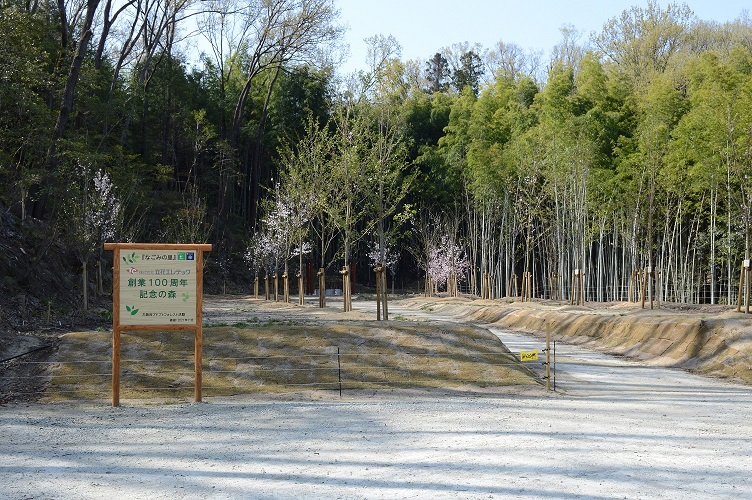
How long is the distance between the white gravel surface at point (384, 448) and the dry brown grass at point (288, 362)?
67 cm

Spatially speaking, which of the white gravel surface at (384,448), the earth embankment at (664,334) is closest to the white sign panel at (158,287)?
the white gravel surface at (384,448)

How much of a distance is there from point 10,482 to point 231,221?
4367 cm

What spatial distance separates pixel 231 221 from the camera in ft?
159

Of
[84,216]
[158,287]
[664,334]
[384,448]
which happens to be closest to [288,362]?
[158,287]

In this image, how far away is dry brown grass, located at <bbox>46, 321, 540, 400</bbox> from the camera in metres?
10.1

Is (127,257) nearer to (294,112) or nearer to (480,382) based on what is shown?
(480,382)

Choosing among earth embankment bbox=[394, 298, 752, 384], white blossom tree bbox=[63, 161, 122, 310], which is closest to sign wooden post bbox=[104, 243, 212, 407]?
earth embankment bbox=[394, 298, 752, 384]

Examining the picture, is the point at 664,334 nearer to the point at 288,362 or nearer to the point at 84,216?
the point at 288,362

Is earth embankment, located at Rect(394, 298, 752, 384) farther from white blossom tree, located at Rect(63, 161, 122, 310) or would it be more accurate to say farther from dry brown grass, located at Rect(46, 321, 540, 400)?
white blossom tree, located at Rect(63, 161, 122, 310)

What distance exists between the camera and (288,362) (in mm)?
10906

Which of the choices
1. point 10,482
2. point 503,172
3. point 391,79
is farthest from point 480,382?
point 503,172

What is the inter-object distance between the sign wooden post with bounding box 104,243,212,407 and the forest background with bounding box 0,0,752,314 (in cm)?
896

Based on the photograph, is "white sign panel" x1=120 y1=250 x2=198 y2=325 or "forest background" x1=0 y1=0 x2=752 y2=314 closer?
"white sign panel" x1=120 y1=250 x2=198 y2=325

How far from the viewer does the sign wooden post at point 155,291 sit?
29.0 feet
